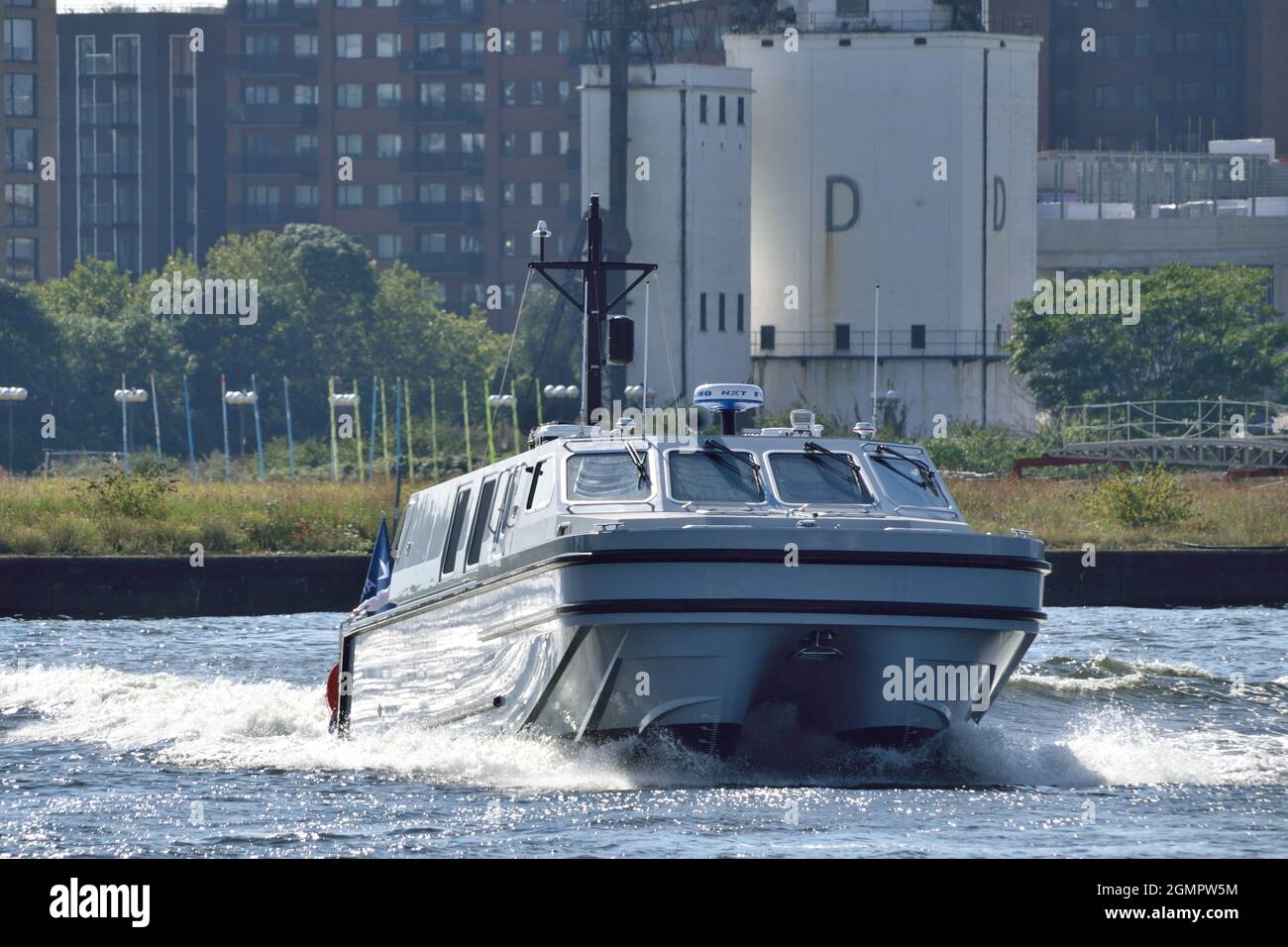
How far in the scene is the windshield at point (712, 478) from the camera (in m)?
20.5

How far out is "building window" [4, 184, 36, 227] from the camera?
447 ft

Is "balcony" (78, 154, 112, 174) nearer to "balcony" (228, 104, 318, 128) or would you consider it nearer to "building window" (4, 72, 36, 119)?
"balcony" (228, 104, 318, 128)

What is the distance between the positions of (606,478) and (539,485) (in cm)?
75

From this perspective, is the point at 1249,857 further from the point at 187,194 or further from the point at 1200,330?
the point at 187,194

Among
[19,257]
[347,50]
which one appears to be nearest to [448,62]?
[347,50]

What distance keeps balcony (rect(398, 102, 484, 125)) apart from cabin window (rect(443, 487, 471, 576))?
12836cm

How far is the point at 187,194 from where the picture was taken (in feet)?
501

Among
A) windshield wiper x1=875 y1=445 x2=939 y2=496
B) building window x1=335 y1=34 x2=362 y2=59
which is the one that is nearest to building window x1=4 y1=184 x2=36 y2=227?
building window x1=335 y1=34 x2=362 y2=59

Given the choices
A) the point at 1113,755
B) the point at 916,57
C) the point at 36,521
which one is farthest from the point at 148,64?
the point at 1113,755

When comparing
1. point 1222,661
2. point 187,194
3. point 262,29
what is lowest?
point 1222,661

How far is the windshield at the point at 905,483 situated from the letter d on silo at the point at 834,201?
224 ft

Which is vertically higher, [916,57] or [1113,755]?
[916,57]

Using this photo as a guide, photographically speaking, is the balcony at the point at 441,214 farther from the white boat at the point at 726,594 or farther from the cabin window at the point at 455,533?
the white boat at the point at 726,594
